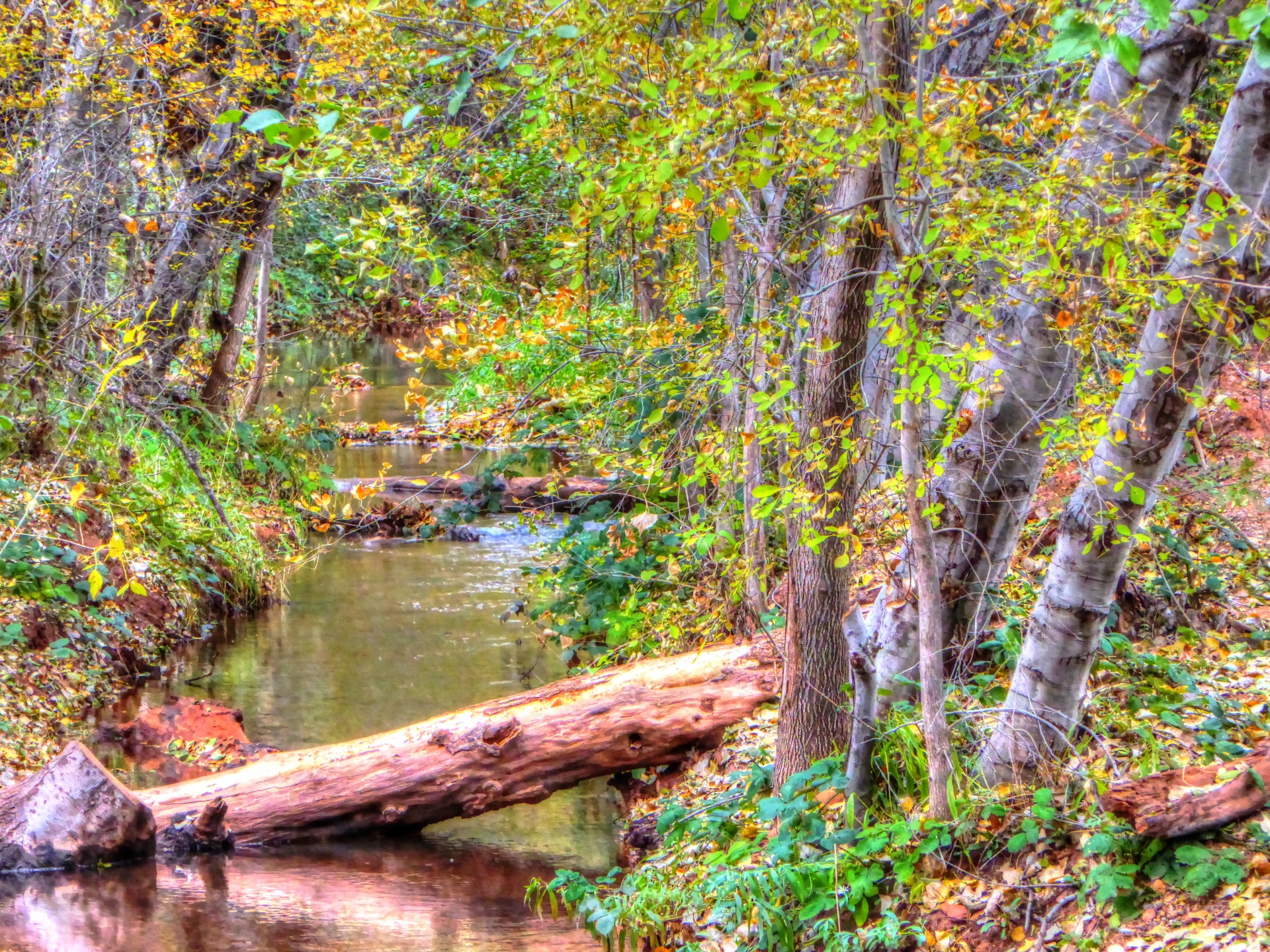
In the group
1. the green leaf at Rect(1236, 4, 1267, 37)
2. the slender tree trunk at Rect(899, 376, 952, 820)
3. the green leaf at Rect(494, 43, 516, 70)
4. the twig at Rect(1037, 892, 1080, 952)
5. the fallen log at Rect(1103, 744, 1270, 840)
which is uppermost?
the green leaf at Rect(494, 43, 516, 70)

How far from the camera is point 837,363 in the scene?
4.73 metres

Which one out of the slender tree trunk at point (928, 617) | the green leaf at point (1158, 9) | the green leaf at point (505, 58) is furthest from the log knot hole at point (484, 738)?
the green leaf at point (1158, 9)

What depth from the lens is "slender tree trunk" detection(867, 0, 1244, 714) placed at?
3.85 metres

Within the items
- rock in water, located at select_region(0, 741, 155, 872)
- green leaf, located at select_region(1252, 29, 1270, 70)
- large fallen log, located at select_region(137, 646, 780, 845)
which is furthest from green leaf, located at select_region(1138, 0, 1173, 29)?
rock in water, located at select_region(0, 741, 155, 872)

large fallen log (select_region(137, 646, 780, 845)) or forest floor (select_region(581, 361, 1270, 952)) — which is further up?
forest floor (select_region(581, 361, 1270, 952))

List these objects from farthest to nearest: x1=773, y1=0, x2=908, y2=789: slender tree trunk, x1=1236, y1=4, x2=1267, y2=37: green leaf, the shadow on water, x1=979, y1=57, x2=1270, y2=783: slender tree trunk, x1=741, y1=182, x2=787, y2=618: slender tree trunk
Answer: the shadow on water → x1=741, y1=182, x2=787, y2=618: slender tree trunk → x1=773, y1=0, x2=908, y2=789: slender tree trunk → x1=979, y1=57, x2=1270, y2=783: slender tree trunk → x1=1236, y1=4, x2=1267, y2=37: green leaf

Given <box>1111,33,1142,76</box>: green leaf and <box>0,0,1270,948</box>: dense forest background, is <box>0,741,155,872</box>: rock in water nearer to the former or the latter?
<box>0,0,1270,948</box>: dense forest background

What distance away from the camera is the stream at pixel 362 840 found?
5.39 metres

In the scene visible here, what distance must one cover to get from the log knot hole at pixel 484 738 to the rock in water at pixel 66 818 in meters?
1.76

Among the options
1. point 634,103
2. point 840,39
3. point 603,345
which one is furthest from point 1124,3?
point 603,345

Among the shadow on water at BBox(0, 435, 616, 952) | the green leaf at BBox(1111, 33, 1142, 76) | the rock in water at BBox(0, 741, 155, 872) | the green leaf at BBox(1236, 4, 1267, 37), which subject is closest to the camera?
the green leaf at BBox(1111, 33, 1142, 76)

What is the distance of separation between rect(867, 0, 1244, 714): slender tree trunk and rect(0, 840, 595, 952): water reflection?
2303 mm

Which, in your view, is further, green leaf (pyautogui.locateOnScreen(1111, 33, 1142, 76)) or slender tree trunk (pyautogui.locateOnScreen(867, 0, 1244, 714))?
slender tree trunk (pyautogui.locateOnScreen(867, 0, 1244, 714))

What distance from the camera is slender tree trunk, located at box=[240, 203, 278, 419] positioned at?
1249 cm
